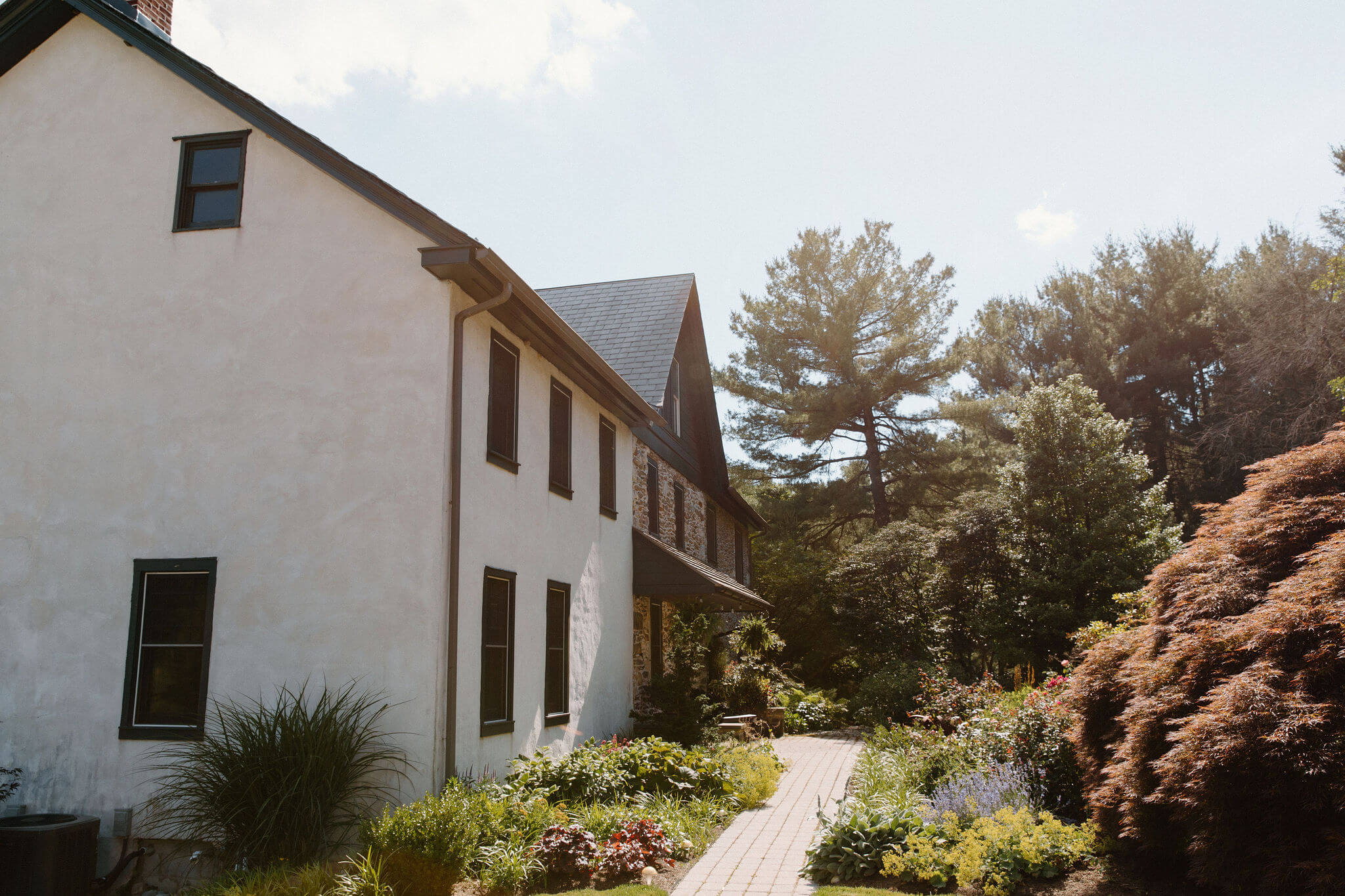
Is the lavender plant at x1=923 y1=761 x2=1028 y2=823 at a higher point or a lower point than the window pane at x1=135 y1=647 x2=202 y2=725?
lower

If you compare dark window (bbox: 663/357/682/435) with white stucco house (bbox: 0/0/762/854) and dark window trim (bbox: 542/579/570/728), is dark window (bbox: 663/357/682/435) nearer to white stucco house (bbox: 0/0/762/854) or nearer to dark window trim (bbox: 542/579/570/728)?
dark window trim (bbox: 542/579/570/728)

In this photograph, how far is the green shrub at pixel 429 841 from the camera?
243 inches

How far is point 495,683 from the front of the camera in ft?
28.4

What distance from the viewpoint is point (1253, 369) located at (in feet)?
83.6

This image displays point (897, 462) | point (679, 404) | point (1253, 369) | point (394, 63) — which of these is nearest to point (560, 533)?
point (394, 63)

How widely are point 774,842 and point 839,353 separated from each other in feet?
72.5

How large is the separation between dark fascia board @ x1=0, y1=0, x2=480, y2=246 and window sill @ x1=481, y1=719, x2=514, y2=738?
4525 millimetres

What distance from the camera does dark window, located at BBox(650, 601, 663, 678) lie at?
14242 millimetres

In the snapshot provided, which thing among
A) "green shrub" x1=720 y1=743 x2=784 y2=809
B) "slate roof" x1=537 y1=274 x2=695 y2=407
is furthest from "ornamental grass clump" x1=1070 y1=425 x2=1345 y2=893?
"slate roof" x1=537 y1=274 x2=695 y2=407

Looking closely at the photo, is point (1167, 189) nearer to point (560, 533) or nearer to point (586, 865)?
point (560, 533)

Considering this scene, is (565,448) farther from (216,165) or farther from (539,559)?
(216,165)

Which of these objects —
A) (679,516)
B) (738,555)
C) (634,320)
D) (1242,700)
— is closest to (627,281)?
(634,320)

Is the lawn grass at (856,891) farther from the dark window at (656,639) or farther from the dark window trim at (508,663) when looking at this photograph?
the dark window at (656,639)

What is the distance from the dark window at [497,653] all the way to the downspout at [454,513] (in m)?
0.69
